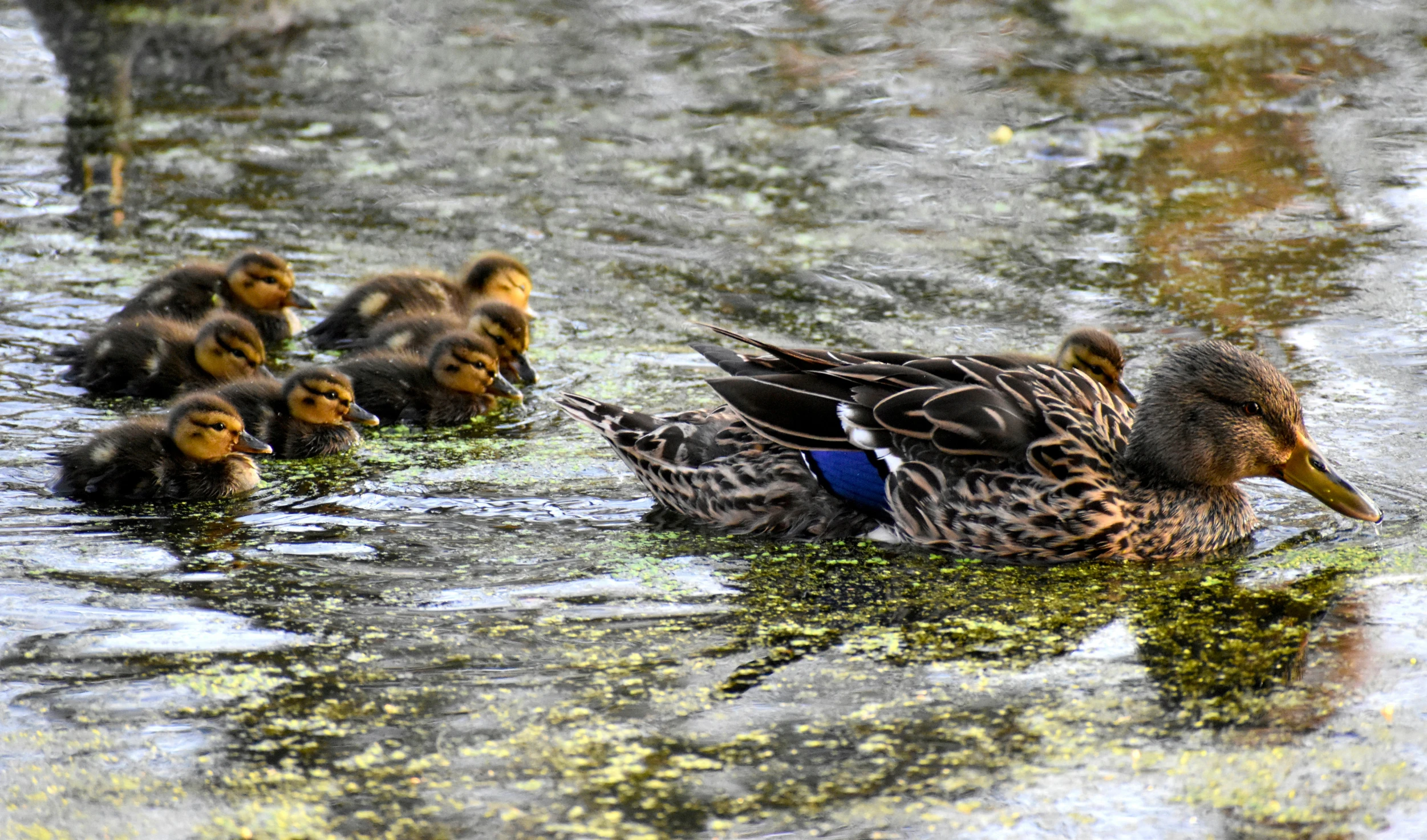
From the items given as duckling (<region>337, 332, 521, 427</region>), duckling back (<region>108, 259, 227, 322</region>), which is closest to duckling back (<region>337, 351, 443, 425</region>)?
duckling (<region>337, 332, 521, 427</region>)

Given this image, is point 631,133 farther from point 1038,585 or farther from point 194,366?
point 1038,585

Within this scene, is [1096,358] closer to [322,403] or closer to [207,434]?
[322,403]

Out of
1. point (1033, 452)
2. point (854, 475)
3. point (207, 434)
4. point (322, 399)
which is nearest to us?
point (1033, 452)

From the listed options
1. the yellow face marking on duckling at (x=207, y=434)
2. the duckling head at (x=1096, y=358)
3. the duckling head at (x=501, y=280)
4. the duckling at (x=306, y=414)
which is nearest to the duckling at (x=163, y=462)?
the yellow face marking on duckling at (x=207, y=434)

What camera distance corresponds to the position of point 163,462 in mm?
3834

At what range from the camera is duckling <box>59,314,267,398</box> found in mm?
4605

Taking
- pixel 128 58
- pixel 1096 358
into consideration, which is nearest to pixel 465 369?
pixel 1096 358

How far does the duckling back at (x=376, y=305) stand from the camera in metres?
5.15

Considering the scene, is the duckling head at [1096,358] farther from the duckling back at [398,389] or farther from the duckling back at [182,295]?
the duckling back at [182,295]

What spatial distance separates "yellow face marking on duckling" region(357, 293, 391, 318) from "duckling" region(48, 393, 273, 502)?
1261 mm

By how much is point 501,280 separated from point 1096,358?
77.4 inches

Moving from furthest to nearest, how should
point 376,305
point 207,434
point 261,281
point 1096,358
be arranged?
1. point 376,305
2. point 261,281
3. point 1096,358
4. point 207,434

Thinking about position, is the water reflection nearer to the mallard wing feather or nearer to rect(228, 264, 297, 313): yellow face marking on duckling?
the mallard wing feather

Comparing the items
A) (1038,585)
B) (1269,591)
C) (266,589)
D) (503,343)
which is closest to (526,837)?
(266,589)
